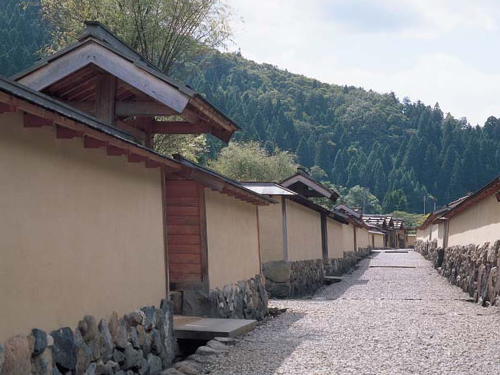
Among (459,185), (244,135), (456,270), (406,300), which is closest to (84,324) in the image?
(406,300)

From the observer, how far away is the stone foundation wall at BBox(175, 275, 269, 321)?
991cm

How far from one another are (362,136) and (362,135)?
26 cm

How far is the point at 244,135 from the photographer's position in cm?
8250

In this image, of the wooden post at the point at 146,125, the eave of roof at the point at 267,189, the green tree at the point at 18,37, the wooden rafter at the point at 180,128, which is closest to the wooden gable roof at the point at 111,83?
the wooden rafter at the point at 180,128

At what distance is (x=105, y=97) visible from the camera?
951 centimetres

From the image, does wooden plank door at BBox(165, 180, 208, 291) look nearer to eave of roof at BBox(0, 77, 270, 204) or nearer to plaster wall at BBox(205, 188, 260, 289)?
plaster wall at BBox(205, 188, 260, 289)

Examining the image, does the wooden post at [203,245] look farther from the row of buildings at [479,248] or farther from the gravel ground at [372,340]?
the row of buildings at [479,248]

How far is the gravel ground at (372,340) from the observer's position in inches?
282

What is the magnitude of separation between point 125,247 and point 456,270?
56.1ft

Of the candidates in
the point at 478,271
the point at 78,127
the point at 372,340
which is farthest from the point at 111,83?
the point at 478,271

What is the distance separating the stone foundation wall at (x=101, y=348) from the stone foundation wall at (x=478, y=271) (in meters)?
8.36

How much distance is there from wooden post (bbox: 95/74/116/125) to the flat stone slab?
3169 millimetres

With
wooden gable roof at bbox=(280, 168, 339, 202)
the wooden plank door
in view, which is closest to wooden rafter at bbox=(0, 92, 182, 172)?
the wooden plank door

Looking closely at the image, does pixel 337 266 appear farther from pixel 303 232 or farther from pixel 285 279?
pixel 285 279
